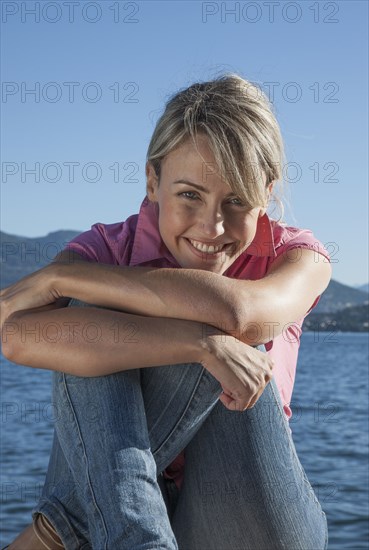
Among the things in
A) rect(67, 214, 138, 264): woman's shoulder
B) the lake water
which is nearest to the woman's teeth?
rect(67, 214, 138, 264): woman's shoulder

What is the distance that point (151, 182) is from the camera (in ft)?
7.28

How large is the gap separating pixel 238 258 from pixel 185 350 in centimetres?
49

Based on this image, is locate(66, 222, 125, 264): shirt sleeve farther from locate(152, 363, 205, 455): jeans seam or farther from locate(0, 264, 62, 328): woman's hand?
locate(152, 363, 205, 455): jeans seam

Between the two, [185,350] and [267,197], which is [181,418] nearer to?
[185,350]

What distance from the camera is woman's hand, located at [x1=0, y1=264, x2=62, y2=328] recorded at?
6.41 ft

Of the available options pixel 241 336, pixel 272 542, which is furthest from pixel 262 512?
pixel 241 336

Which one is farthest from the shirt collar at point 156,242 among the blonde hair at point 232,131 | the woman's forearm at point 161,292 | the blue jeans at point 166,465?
the blue jeans at point 166,465

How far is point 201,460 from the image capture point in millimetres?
2025

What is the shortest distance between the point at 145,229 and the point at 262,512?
0.75 m

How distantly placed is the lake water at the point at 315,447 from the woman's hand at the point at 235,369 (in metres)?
0.52

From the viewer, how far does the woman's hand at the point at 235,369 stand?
183cm

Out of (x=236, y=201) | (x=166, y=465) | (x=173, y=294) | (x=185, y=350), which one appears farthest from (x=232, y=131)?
(x=166, y=465)

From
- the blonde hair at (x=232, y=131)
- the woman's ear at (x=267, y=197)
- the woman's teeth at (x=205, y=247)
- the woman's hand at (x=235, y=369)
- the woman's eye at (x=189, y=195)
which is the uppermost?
the blonde hair at (x=232, y=131)

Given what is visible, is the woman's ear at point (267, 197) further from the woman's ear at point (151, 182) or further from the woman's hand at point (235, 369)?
the woman's hand at point (235, 369)
